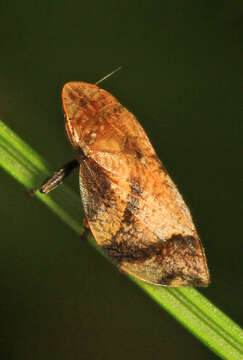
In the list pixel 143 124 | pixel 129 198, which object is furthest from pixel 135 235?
pixel 143 124

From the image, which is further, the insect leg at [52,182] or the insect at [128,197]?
the insect leg at [52,182]

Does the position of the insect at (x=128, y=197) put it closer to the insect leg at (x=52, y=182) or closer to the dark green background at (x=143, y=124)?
the insect leg at (x=52, y=182)

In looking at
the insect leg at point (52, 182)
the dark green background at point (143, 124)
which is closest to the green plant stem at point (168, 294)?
the insect leg at point (52, 182)

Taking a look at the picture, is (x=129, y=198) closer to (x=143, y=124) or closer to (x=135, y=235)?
(x=135, y=235)

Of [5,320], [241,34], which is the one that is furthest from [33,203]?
[241,34]

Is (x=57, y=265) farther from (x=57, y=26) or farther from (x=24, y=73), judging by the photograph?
(x=57, y=26)

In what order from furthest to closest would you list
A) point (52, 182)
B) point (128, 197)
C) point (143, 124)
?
point (143, 124)
point (52, 182)
point (128, 197)

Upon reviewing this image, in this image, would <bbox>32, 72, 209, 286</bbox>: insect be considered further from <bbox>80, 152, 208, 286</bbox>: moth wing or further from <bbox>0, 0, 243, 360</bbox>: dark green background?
<bbox>0, 0, 243, 360</bbox>: dark green background
